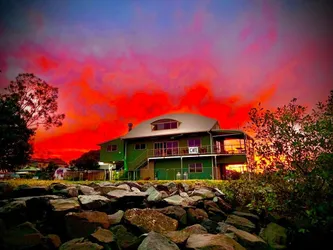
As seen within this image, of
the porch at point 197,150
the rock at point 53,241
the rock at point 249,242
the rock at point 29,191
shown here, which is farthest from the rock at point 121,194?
the porch at point 197,150

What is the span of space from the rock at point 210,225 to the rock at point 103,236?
10.00ft

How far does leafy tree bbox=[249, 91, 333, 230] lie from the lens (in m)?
6.19

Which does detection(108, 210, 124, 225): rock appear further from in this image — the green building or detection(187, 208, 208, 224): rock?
the green building

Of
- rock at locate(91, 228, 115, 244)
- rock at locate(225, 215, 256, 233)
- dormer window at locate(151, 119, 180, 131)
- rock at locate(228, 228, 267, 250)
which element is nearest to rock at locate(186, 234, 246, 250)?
rock at locate(228, 228, 267, 250)

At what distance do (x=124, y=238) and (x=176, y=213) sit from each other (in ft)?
6.98

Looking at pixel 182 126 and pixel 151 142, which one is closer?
pixel 182 126

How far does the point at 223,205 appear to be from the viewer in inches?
398

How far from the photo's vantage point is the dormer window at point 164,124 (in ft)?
93.1

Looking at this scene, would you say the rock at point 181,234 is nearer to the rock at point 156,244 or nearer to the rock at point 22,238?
the rock at point 156,244

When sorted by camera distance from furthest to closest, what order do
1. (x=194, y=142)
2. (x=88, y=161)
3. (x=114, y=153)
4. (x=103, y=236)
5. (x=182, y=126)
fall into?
(x=88, y=161)
(x=114, y=153)
(x=182, y=126)
(x=194, y=142)
(x=103, y=236)

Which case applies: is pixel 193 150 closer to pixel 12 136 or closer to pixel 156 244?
pixel 12 136

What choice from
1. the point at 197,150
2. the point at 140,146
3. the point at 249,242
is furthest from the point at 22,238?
the point at 140,146

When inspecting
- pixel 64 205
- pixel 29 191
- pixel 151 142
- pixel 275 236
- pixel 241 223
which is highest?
pixel 151 142

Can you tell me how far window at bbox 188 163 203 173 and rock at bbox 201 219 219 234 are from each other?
1810 cm
